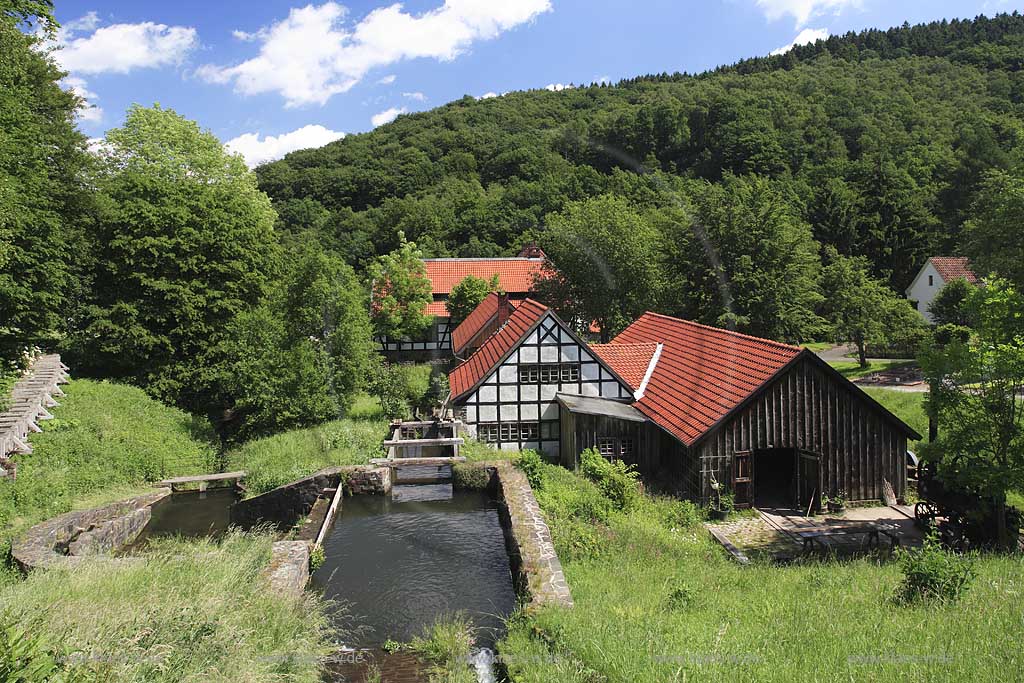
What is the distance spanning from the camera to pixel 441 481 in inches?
722

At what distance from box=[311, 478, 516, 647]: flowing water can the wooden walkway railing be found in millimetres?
8767

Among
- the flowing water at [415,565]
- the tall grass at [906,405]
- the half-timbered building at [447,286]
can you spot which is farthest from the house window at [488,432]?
the half-timbered building at [447,286]

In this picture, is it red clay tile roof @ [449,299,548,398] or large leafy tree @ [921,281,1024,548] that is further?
red clay tile roof @ [449,299,548,398]

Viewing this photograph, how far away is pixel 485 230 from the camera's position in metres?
67.1

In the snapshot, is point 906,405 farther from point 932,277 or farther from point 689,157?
point 689,157

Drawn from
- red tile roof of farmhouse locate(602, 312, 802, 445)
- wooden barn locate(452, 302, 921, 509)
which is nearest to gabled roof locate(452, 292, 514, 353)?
wooden barn locate(452, 302, 921, 509)

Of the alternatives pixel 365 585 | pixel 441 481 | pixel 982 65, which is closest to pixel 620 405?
pixel 441 481

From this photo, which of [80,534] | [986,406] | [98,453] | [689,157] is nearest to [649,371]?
[986,406]

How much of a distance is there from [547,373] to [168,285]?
14877 mm

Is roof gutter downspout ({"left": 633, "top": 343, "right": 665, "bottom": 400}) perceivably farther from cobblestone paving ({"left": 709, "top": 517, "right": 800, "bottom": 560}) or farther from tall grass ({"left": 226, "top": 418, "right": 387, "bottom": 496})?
tall grass ({"left": 226, "top": 418, "right": 387, "bottom": 496})

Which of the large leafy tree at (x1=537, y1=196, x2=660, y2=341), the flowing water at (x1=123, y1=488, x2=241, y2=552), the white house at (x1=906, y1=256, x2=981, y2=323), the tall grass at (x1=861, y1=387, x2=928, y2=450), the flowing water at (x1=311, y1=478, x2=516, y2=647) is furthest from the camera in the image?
the white house at (x1=906, y1=256, x2=981, y2=323)

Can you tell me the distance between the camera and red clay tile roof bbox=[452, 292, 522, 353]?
30.5 meters

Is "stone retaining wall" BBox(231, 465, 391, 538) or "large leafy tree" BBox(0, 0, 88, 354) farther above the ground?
"large leafy tree" BBox(0, 0, 88, 354)

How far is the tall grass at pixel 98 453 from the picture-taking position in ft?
50.4
